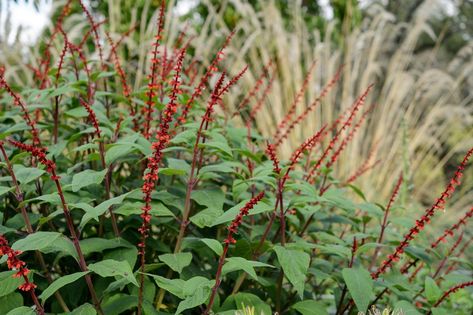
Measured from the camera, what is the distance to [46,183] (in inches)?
62.5

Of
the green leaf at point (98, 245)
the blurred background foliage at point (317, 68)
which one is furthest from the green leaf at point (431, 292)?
the blurred background foliage at point (317, 68)

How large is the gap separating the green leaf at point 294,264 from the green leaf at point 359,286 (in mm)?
127

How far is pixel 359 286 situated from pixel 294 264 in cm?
18

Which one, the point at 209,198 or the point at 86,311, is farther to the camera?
the point at 209,198

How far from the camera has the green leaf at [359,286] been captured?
4.30ft

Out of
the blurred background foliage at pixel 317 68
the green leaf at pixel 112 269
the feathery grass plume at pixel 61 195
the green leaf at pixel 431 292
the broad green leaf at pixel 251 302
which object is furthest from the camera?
the blurred background foliage at pixel 317 68

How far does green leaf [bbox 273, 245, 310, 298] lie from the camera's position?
1241mm

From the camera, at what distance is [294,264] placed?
128cm

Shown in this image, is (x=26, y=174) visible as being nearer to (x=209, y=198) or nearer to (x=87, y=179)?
(x=87, y=179)

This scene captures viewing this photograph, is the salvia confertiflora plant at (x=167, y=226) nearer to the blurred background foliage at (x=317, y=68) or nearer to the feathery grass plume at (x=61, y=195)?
the feathery grass plume at (x=61, y=195)

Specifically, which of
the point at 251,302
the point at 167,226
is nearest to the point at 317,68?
the point at 167,226

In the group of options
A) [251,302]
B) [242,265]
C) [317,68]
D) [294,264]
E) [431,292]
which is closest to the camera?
[242,265]

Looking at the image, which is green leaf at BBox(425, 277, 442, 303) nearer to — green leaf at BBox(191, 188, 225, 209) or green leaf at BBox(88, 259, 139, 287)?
green leaf at BBox(191, 188, 225, 209)

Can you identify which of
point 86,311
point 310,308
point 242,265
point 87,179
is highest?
point 87,179
